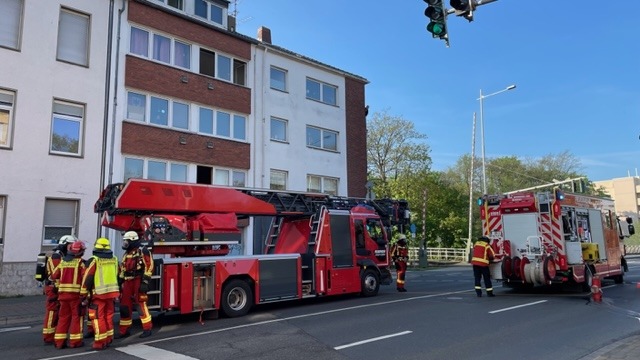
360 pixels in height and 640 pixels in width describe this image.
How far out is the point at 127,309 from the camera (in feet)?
29.9

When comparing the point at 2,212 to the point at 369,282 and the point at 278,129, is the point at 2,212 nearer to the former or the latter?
the point at 369,282

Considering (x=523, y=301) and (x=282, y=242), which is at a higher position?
(x=282, y=242)

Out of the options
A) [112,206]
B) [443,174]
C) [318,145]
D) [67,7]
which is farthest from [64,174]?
[443,174]

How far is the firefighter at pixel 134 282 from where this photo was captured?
29.7 feet

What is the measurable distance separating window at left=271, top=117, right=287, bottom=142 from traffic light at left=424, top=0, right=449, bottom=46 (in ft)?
52.2

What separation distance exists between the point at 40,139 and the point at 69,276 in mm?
10250

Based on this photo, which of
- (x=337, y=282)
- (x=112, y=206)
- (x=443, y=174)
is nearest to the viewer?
(x=112, y=206)

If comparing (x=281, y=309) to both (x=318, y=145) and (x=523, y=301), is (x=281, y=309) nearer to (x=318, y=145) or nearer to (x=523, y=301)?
(x=523, y=301)

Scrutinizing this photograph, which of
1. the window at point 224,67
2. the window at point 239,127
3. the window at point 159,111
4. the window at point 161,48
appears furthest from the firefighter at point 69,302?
the window at point 224,67

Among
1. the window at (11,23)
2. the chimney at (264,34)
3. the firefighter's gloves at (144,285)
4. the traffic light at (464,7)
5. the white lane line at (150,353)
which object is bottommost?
the white lane line at (150,353)

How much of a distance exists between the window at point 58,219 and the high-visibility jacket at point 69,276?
9.34 m

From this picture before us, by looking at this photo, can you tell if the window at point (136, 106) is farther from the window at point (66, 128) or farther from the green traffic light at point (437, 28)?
the green traffic light at point (437, 28)

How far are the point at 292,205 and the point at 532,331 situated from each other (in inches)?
277

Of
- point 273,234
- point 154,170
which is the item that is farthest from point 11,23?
point 273,234
